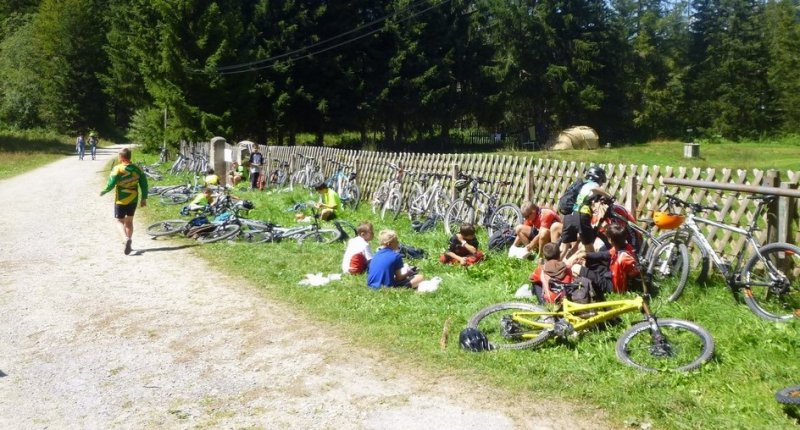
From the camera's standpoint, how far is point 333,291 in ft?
29.4

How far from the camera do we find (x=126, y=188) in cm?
1219

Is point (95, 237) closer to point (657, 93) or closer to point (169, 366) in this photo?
point (169, 366)

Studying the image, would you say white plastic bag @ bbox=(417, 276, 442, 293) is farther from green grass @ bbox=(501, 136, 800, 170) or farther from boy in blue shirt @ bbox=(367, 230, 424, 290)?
green grass @ bbox=(501, 136, 800, 170)

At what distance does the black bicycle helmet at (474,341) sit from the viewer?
6375 mm

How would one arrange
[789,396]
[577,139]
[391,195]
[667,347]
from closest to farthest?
[789,396], [667,347], [391,195], [577,139]

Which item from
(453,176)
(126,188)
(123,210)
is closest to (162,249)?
(123,210)

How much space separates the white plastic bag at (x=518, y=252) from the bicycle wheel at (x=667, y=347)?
4245mm

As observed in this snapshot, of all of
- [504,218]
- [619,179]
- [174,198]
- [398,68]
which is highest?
[398,68]

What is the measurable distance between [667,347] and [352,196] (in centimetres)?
1287

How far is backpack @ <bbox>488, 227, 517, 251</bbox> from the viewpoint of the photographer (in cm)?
1096

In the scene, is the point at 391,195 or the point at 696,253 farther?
the point at 391,195

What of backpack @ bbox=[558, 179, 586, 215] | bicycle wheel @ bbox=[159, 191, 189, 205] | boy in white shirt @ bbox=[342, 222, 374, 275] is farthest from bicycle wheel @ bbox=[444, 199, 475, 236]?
bicycle wheel @ bbox=[159, 191, 189, 205]

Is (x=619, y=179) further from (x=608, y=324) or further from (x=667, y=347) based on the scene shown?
(x=667, y=347)

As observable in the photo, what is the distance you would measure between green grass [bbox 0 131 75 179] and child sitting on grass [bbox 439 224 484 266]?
2531cm
